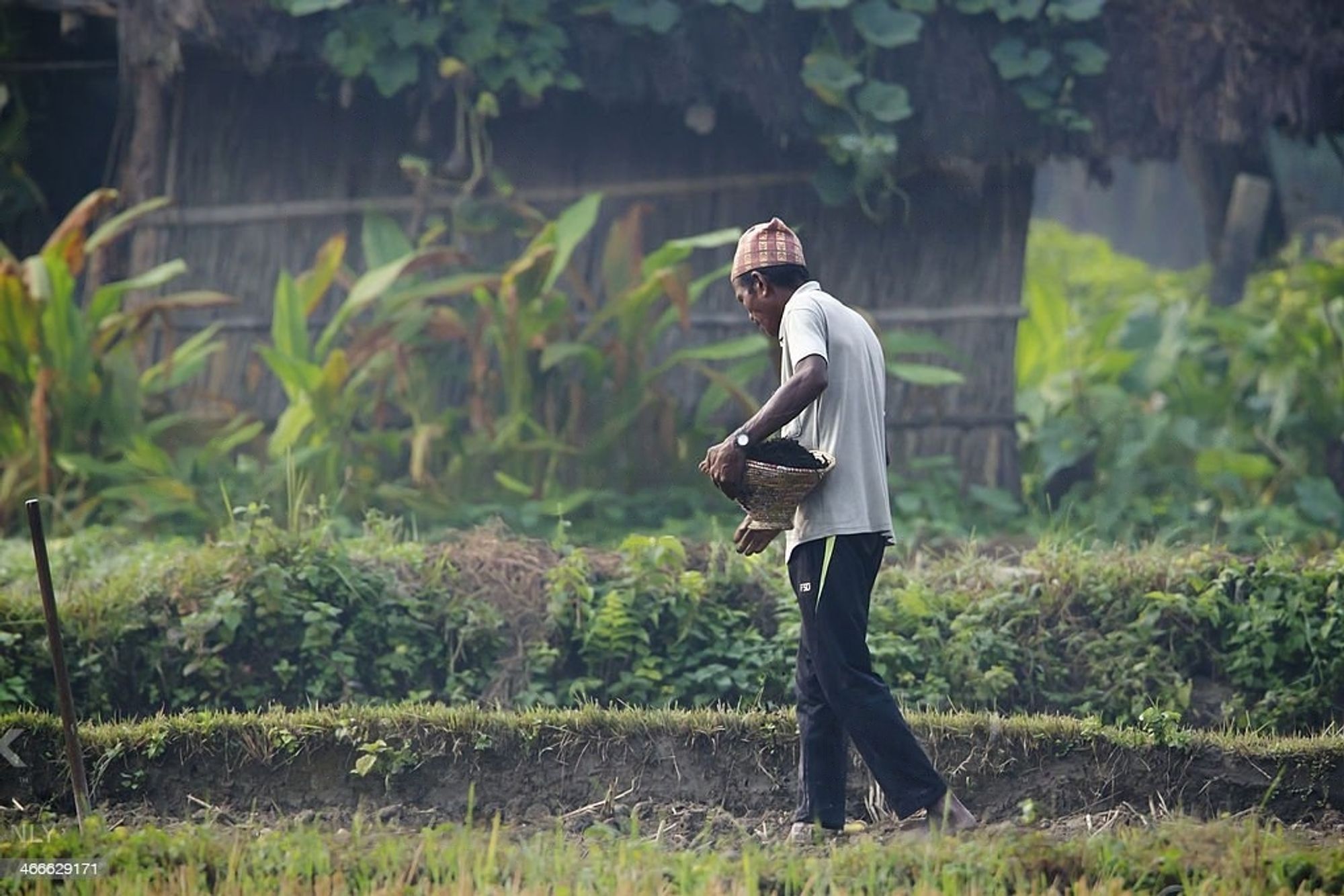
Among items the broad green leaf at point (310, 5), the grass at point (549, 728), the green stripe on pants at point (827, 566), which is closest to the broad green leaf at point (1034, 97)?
the broad green leaf at point (310, 5)

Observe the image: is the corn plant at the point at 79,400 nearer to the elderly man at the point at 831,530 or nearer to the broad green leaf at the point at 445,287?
the broad green leaf at the point at 445,287

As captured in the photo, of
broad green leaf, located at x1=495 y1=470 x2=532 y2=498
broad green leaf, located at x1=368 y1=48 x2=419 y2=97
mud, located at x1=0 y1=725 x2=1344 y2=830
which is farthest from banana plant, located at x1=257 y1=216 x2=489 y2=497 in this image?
mud, located at x1=0 y1=725 x2=1344 y2=830

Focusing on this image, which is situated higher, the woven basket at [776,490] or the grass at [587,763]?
the woven basket at [776,490]

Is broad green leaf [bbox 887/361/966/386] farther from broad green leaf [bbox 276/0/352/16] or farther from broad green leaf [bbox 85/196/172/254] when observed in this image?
broad green leaf [bbox 85/196/172/254]

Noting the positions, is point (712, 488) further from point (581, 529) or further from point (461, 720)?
point (461, 720)

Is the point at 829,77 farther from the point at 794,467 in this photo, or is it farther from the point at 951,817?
the point at 951,817

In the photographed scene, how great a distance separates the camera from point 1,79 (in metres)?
9.26

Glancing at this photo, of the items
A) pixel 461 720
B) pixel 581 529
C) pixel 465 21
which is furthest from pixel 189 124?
pixel 461 720

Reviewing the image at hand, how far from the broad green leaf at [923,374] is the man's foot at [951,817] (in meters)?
3.70

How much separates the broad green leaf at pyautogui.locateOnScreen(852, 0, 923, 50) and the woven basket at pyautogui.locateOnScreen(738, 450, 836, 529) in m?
4.41

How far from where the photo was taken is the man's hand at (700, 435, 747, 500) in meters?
4.31

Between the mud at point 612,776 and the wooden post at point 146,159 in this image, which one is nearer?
the mud at point 612,776

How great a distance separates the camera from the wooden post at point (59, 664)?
4.38 meters

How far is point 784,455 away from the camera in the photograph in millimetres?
4348
